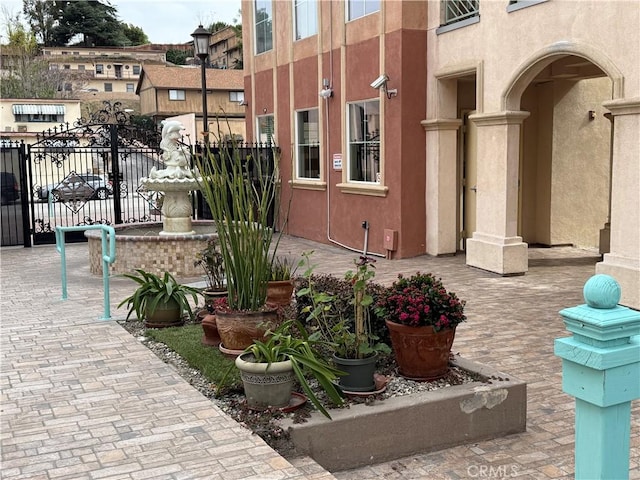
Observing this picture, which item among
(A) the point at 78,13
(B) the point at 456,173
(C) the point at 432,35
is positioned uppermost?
(A) the point at 78,13

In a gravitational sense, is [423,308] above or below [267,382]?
above

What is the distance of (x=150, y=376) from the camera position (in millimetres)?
5309

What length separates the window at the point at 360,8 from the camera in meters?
12.3

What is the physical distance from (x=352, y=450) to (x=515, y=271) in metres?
6.53

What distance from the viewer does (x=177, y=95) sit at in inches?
1925

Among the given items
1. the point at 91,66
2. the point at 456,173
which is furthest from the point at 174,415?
the point at 91,66

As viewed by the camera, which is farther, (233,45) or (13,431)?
(233,45)

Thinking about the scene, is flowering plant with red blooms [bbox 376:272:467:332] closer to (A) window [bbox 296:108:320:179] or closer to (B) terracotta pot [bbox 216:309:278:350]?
(B) terracotta pot [bbox 216:309:278:350]

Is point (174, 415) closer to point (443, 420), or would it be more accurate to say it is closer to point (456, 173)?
point (443, 420)

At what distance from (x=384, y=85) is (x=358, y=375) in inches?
321

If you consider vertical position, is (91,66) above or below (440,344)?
above

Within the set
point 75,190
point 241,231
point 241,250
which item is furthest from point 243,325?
point 75,190

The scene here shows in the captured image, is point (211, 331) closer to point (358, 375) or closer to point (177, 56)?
point (358, 375)

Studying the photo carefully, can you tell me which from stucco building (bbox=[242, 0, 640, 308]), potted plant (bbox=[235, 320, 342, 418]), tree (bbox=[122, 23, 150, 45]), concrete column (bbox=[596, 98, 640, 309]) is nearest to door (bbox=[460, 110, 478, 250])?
stucco building (bbox=[242, 0, 640, 308])
